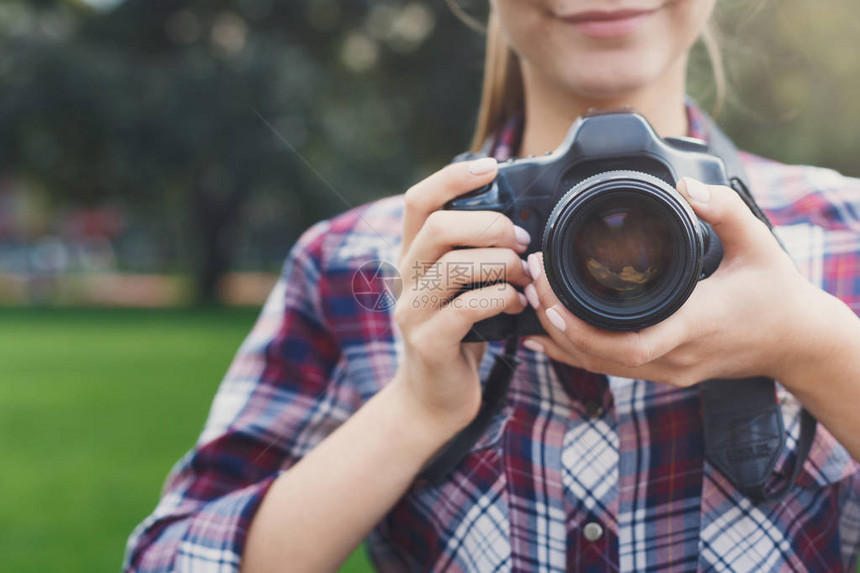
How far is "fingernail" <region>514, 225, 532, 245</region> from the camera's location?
978 mm

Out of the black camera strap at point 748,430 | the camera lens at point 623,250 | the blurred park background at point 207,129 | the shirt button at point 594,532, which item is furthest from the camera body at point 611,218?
the blurred park background at point 207,129

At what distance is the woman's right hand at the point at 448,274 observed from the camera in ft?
3.09

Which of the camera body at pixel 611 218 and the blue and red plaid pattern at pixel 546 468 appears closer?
the camera body at pixel 611 218

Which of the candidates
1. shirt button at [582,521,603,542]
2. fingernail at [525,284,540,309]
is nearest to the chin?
fingernail at [525,284,540,309]

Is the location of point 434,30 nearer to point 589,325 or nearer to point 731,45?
point 731,45

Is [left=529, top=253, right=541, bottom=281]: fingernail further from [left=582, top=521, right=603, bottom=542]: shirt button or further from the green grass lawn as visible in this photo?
the green grass lawn

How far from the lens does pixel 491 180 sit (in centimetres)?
99

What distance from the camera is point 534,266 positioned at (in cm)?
93

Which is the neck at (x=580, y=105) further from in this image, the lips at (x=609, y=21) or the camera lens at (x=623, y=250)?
the camera lens at (x=623, y=250)

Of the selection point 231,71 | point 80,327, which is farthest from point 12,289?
point 231,71
